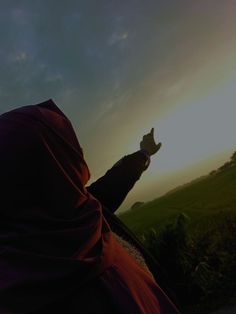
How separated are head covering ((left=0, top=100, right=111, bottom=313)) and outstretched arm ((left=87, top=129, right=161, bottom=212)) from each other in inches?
31.1

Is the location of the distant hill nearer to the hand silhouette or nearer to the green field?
the green field

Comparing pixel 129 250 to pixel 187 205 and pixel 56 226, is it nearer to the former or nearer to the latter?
pixel 56 226

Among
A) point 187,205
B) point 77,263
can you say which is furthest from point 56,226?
point 187,205

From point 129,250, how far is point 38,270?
79 cm

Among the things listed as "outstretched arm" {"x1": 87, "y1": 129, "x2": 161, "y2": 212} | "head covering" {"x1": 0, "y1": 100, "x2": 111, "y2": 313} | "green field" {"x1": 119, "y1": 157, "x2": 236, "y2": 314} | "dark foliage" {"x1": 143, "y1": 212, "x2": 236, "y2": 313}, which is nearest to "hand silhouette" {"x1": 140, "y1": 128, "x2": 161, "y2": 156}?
"outstretched arm" {"x1": 87, "y1": 129, "x2": 161, "y2": 212}

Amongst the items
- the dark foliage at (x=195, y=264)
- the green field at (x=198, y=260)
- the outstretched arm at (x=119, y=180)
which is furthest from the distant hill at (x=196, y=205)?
the outstretched arm at (x=119, y=180)

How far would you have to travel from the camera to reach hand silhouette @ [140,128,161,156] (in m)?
3.94

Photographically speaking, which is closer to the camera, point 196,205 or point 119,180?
point 119,180

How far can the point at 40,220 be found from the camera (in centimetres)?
236

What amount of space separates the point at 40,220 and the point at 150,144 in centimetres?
173

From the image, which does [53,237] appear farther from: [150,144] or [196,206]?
[196,206]

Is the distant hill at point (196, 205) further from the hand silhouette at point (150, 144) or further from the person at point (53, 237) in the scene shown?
the person at point (53, 237)

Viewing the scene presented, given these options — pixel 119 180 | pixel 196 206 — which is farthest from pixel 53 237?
pixel 196 206

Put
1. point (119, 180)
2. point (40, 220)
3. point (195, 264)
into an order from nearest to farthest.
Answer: point (40, 220)
point (119, 180)
point (195, 264)
